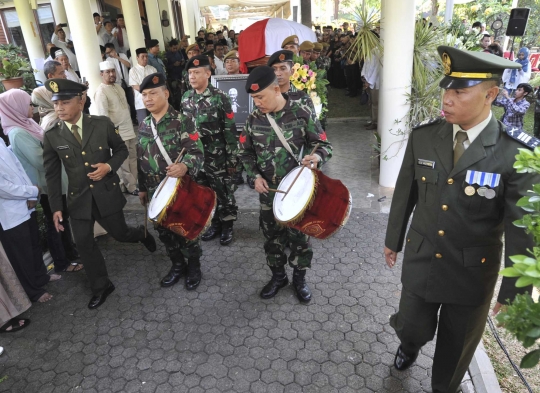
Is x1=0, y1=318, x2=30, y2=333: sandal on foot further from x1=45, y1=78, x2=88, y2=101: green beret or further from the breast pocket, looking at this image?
the breast pocket

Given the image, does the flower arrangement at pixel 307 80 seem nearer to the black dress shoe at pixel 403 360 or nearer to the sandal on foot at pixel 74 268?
the sandal on foot at pixel 74 268

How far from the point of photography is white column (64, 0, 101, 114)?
6012mm

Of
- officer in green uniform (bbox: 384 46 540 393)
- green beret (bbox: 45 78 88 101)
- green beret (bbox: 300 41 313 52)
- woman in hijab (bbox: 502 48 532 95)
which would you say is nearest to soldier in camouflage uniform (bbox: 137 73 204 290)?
green beret (bbox: 45 78 88 101)

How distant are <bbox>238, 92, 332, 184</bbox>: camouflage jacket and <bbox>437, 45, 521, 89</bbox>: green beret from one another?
128 cm

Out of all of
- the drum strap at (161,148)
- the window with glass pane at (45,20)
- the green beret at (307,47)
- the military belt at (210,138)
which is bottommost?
the military belt at (210,138)

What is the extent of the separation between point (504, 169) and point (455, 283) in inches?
26.0

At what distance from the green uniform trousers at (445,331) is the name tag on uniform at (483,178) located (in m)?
Answer: 0.72

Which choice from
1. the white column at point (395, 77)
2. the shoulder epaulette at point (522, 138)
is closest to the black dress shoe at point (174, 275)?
the shoulder epaulette at point (522, 138)

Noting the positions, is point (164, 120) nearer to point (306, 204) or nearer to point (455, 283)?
point (306, 204)

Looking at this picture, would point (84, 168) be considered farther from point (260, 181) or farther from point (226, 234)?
point (226, 234)

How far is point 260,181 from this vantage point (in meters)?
3.24

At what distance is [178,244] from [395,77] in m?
3.56

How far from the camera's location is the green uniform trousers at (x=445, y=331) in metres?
2.28

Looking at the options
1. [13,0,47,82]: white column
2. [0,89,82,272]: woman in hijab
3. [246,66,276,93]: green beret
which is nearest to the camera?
[246,66,276,93]: green beret
